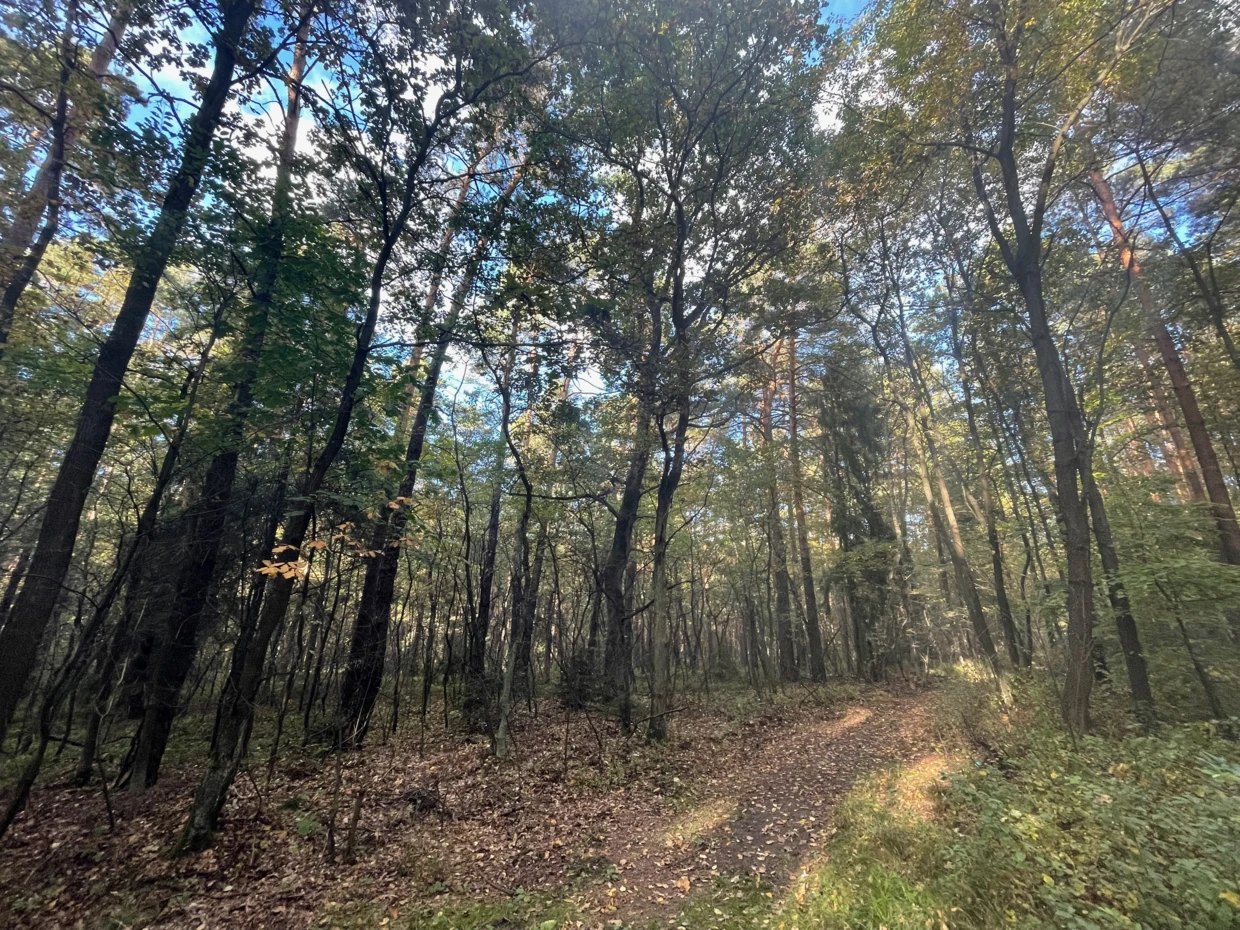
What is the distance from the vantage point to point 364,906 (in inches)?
181

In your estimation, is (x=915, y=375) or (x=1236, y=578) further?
(x=915, y=375)

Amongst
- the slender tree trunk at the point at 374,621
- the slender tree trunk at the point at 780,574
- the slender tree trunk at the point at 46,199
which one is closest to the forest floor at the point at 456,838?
the slender tree trunk at the point at 374,621

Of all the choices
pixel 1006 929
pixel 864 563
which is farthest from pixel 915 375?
pixel 1006 929

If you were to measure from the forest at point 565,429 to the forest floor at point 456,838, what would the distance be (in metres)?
0.06

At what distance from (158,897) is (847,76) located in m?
16.0

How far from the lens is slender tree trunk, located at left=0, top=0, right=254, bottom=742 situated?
204 inches

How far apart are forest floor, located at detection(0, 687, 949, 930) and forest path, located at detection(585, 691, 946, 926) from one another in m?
0.03

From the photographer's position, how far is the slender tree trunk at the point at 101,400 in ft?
17.0

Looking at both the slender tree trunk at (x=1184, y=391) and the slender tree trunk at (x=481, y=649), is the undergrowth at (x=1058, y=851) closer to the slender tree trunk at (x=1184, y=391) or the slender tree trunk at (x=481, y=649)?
the slender tree trunk at (x=1184, y=391)

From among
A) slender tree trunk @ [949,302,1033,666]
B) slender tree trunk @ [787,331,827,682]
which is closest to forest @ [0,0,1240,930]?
slender tree trunk @ [949,302,1033,666]

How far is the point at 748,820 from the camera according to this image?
632 cm

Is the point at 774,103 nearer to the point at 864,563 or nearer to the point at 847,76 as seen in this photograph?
the point at 847,76

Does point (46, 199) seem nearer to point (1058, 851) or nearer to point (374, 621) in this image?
point (374, 621)

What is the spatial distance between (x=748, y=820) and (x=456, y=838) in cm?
387
